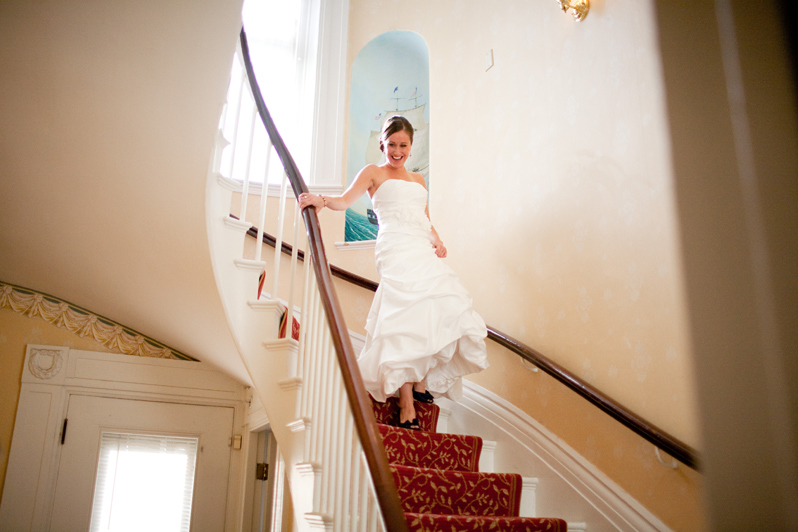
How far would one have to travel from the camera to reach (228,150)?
17.3 feet

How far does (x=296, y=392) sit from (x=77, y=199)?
1.78 metres

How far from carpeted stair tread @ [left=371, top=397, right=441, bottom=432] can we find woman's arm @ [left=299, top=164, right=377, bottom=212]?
1.02 m

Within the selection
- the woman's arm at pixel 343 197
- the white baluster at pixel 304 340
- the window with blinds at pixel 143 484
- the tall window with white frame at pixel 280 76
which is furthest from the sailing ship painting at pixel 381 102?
the white baluster at pixel 304 340

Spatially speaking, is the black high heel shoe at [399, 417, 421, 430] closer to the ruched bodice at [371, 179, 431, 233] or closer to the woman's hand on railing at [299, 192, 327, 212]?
the ruched bodice at [371, 179, 431, 233]

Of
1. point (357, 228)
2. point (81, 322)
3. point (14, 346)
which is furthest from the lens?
point (357, 228)

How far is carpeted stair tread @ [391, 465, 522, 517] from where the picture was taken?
242 centimetres

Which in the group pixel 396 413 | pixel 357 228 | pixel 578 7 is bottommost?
pixel 396 413

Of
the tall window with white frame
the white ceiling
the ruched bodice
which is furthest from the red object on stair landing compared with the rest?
the tall window with white frame

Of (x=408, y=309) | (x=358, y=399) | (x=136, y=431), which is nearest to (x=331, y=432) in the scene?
(x=358, y=399)

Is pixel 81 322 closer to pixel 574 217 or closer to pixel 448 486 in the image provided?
pixel 448 486

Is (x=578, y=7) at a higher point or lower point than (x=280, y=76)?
lower

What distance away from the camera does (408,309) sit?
2.82 metres

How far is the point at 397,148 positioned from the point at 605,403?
5.60ft

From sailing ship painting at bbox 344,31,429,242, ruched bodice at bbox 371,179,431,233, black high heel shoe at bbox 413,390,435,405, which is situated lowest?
black high heel shoe at bbox 413,390,435,405
